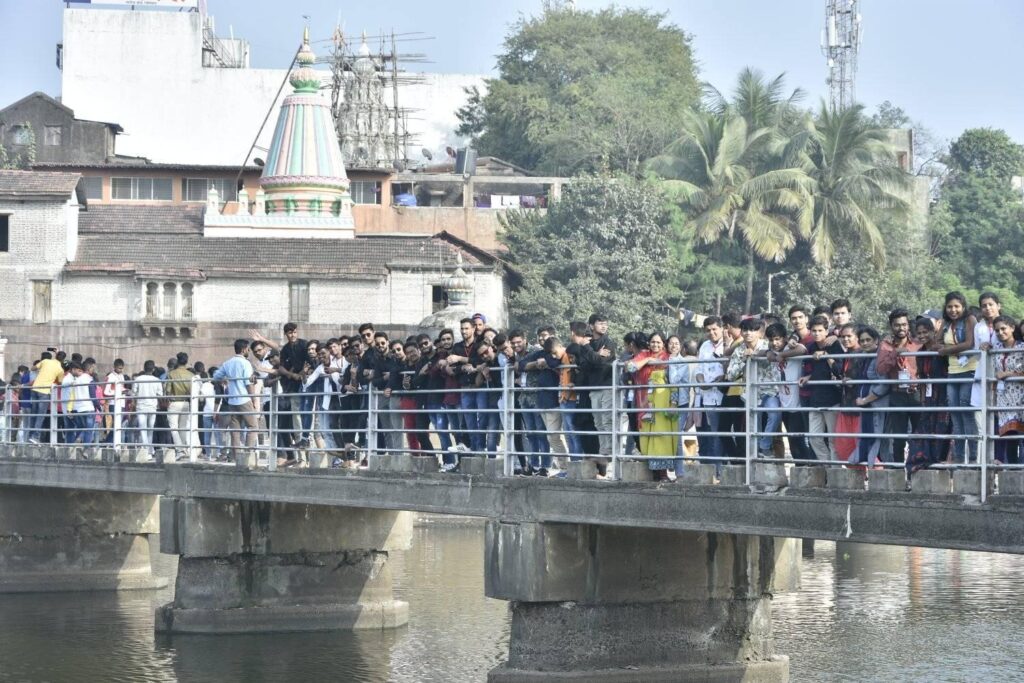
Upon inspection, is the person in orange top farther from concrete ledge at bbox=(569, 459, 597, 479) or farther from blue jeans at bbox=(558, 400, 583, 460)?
concrete ledge at bbox=(569, 459, 597, 479)

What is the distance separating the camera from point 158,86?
6500 cm

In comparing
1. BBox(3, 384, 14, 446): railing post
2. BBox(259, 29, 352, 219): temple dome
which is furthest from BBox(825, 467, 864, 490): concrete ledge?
BBox(259, 29, 352, 219): temple dome

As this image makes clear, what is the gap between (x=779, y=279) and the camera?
5362 cm

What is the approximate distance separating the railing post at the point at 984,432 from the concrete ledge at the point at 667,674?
4.94m

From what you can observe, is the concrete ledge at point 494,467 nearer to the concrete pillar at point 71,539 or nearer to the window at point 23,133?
the concrete pillar at point 71,539

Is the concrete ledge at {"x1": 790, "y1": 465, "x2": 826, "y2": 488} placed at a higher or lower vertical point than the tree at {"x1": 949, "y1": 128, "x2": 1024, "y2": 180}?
lower

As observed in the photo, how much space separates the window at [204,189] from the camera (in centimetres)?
5566

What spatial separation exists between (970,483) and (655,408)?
3364mm

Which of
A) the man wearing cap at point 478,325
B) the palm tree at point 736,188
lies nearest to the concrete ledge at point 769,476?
the man wearing cap at point 478,325

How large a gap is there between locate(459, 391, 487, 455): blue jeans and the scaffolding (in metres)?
48.7

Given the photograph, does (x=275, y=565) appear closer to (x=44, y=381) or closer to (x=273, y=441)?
(x=273, y=441)

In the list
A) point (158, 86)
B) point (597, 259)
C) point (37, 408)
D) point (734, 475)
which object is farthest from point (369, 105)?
point (734, 475)

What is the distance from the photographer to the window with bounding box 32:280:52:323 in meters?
47.0

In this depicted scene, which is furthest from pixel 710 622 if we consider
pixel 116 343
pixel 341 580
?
pixel 116 343
